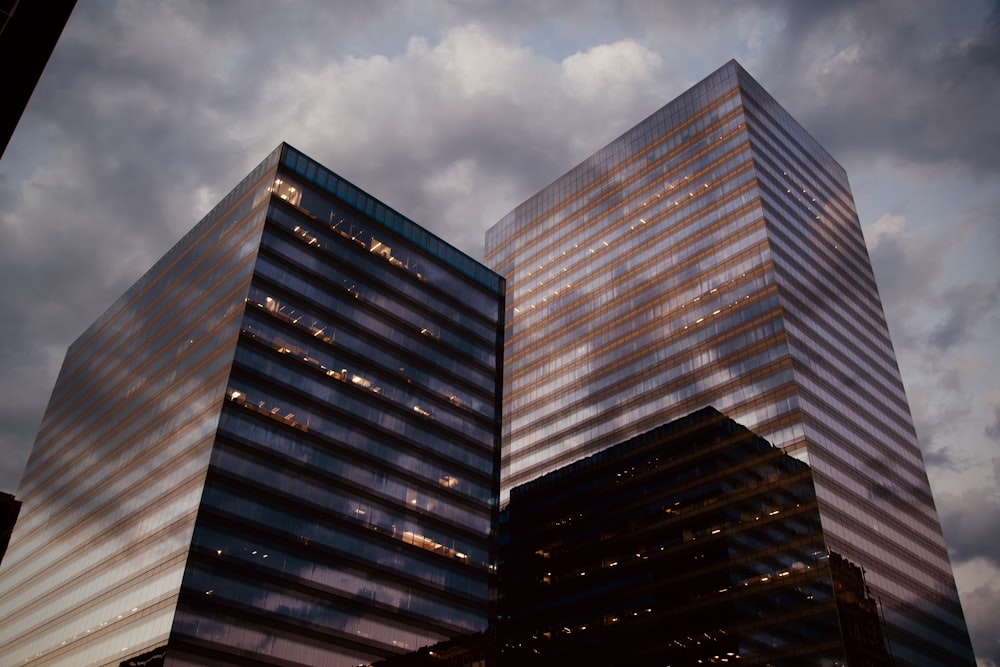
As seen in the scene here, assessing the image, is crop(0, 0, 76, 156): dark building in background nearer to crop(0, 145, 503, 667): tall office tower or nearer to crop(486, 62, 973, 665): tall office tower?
crop(0, 145, 503, 667): tall office tower

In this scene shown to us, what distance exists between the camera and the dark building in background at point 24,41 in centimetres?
3066

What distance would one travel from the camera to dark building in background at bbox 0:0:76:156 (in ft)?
101

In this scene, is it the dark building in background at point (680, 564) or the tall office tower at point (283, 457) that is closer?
the tall office tower at point (283, 457)

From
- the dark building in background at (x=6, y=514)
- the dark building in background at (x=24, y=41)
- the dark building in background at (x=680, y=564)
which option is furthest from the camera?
the dark building in background at (x=680, y=564)

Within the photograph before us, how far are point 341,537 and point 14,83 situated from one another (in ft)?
214

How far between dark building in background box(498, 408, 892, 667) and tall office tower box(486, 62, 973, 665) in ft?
11.2

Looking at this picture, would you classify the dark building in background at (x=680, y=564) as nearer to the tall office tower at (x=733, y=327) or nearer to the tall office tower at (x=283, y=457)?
the tall office tower at (x=733, y=327)

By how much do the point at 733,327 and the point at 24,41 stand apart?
103116mm

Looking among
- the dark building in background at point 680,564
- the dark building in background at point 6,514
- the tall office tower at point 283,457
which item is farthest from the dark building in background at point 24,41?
the dark building in background at point 680,564

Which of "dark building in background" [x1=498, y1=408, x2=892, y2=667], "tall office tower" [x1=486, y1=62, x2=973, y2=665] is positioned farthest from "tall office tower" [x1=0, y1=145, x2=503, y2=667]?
"tall office tower" [x1=486, y1=62, x2=973, y2=665]

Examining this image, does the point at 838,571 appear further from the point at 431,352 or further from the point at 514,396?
the point at 514,396

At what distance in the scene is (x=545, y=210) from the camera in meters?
172

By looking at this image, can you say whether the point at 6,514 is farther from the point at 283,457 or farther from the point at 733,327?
the point at 733,327

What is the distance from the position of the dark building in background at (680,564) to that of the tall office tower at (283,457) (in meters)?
26.3
